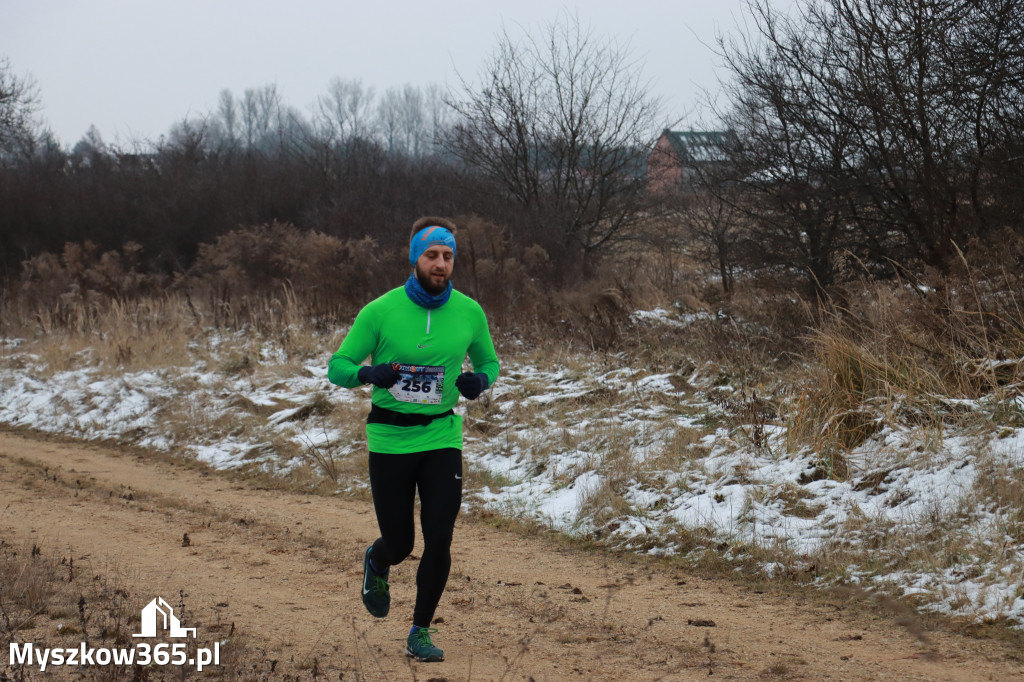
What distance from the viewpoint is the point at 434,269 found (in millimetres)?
4391

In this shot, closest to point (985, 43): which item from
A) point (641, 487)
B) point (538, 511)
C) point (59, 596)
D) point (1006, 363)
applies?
point (1006, 363)

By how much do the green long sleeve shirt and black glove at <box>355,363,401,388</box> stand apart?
1.6 inches

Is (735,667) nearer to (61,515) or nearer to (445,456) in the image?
(445,456)

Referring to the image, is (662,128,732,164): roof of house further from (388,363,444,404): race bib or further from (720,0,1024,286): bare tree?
(388,363,444,404): race bib

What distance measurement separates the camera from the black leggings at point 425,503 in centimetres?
431

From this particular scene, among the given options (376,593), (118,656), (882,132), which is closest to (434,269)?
(376,593)

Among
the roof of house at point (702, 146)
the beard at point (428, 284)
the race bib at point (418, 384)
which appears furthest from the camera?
the roof of house at point (702, 146)

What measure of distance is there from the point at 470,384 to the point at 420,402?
25 centimetres

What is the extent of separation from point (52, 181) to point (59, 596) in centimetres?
2756

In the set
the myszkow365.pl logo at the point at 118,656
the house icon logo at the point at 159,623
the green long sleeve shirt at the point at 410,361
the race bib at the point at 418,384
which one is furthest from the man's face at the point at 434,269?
the house icon logo at the point at 159,623

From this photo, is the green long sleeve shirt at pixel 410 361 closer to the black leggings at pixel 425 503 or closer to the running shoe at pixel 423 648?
the black leggings at pixel 425 503

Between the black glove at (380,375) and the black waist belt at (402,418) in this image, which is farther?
the black waist belt at (402,418)

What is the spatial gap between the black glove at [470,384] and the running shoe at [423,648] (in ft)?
3.81

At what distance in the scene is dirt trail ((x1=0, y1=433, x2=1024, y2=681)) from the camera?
4438mm
